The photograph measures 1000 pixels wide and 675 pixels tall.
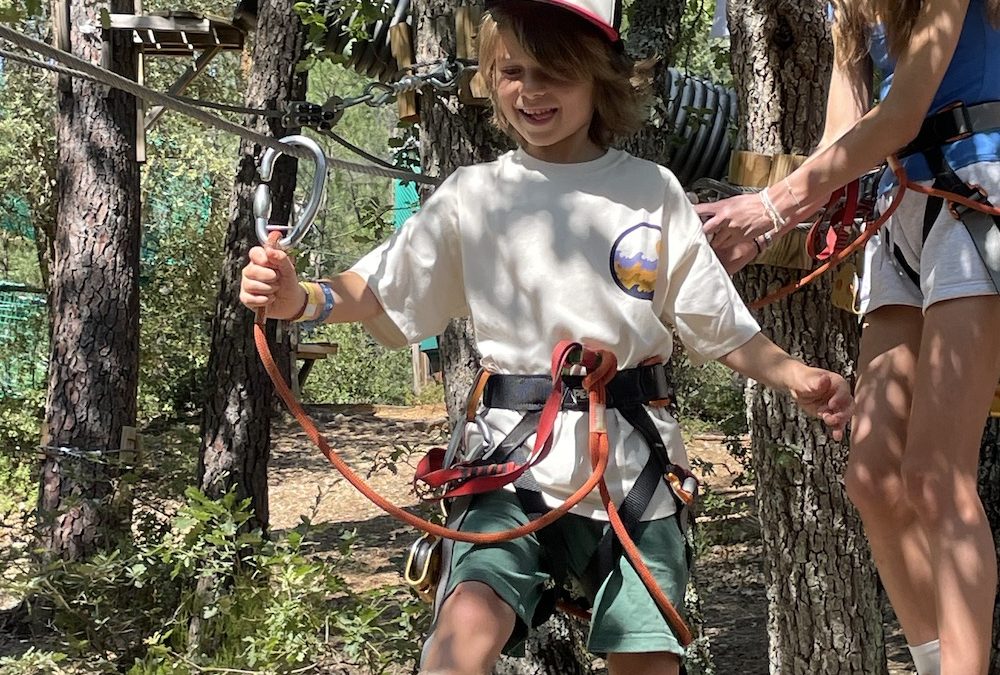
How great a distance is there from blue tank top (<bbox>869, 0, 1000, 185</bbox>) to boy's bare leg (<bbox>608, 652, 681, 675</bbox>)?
1.04m

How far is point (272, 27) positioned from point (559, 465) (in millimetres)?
4375

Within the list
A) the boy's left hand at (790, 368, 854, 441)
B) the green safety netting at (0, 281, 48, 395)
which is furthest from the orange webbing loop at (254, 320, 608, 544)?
the green safety netting at (0, 281, 48, 395)

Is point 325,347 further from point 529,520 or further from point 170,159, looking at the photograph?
point 529,520

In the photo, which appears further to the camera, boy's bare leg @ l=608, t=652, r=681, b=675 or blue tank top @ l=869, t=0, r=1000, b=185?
blue tank top @ l=869, t=0, r=1000, b=185

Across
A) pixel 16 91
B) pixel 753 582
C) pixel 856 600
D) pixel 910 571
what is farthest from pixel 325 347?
pixel 910 571

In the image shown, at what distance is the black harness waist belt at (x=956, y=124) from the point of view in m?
2.36

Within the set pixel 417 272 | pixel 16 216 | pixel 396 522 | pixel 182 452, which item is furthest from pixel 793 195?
pixel 16 216

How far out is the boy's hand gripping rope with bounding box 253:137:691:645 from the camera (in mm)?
2045

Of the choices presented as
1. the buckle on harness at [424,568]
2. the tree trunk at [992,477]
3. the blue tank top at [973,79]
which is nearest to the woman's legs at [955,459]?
the blue tank top at [973,79]

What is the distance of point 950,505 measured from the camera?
90.7 inches

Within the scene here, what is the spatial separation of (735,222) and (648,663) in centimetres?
87

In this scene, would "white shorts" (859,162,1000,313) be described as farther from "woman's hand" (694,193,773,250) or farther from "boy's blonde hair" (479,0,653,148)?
"boy's blonde hair" (479,0,653,148)

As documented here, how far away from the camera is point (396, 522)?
9.05 m

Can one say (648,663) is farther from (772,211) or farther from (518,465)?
(772,211)
